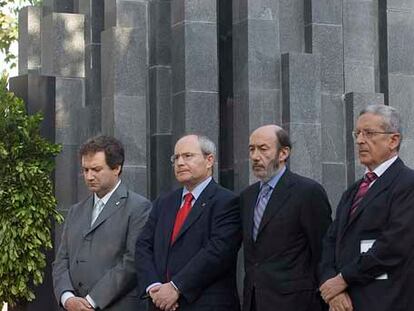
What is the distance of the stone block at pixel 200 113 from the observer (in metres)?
10.6

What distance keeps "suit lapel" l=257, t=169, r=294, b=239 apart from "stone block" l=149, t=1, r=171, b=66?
420 centimetres

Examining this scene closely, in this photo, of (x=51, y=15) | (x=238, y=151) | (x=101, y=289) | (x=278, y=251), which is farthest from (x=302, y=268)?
(x=51, y=15)

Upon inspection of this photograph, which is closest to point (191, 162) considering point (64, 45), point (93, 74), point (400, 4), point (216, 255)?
point (216, 255)

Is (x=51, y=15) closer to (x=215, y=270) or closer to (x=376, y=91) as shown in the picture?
(x=376, y=91)

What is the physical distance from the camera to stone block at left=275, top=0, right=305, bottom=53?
11117mm

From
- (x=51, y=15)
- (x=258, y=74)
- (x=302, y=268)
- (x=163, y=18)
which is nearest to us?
(x=302, y=268)

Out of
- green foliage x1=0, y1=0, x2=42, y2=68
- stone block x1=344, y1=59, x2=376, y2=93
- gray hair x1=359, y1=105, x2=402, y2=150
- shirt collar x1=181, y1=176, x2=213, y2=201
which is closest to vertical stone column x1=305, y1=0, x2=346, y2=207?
stone block x1=344, y1=59, x2=376, y2=93

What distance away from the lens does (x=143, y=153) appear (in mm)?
10953

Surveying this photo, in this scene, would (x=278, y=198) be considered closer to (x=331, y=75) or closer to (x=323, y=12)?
(x=331, y=75)

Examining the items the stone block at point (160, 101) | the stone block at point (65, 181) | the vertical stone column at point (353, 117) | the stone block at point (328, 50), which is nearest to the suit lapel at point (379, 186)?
the vertical stone column at point (353, 117)

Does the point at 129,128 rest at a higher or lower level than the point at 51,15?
lower

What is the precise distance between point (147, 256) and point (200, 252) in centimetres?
43

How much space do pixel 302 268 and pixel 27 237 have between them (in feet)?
13.7

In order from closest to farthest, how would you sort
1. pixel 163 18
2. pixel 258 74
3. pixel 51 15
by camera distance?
1. pixel 258 74
2. pixel 163 18
3. pixel 51 15
